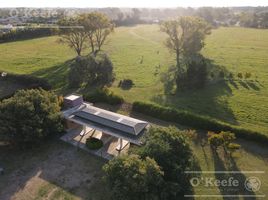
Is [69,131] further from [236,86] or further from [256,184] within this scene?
[236,86]

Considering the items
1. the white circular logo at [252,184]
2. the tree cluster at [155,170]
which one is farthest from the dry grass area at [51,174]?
the white circular logo at [252,184]

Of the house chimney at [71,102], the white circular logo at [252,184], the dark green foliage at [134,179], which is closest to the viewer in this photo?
the dark green foliage at [134,179]

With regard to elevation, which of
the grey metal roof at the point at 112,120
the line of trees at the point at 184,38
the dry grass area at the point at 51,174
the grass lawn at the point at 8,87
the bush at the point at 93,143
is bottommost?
the dry grass area at the point at 51,174

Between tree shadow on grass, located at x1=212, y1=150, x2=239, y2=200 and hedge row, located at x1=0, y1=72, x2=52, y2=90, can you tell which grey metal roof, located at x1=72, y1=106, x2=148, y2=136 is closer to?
tree shadow on grass, located at x1=212, y1=150, x2=239, y2=200

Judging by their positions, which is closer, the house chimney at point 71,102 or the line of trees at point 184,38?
the house chimney at point 71,102

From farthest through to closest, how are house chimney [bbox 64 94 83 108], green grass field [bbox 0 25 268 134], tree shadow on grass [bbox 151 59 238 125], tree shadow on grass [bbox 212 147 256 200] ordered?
green grass field [bbox 0 25 268 134]
tree shadow on grass [bbox 151 59 238 125]
house chimney [bbox 64 94 83 108]
tree shadow on grass [bbox 212 147 256 200]


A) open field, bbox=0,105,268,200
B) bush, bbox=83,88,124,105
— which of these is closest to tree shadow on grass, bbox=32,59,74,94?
bush, bbox=83,88,124,105

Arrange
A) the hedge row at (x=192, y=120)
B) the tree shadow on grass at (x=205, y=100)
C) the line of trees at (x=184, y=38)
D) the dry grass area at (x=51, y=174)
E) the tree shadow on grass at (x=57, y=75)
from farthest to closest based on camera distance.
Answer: the line of trees at (x=184, y=38), the tree shadow on grass at (x=57, y=75), the tree shadow on grass at (x=205, y=100), the hedge row at (x=192, y=120), the dry grass area at (x=51, y=174)

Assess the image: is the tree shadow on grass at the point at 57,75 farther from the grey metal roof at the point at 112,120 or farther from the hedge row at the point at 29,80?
the grey metal roof at the point at 112,120
